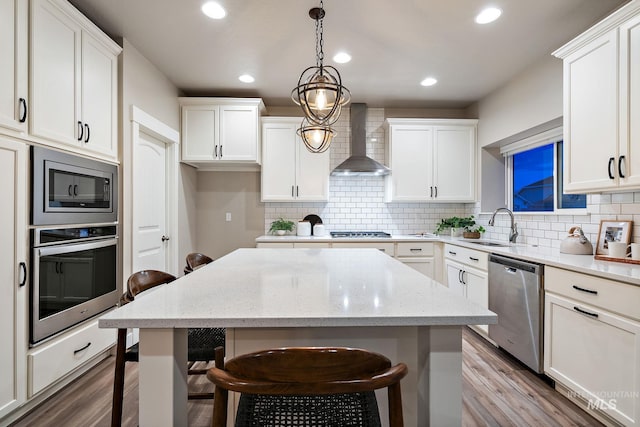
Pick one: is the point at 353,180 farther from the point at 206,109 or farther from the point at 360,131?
the point at 206,109

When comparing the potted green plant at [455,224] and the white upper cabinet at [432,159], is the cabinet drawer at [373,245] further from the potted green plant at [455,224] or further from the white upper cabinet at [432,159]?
the potted green plant at [455,224]

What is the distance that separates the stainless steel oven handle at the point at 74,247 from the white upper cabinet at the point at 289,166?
189 centimetres

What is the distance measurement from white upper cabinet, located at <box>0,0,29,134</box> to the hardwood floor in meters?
1.66

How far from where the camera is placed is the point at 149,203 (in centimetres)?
322

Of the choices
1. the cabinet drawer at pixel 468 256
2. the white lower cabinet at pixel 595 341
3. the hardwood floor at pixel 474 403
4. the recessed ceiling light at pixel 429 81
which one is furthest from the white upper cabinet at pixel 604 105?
the hardwood floor at pixel 474 403

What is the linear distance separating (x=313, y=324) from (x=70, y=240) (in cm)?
203

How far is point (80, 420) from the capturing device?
6.11 feet

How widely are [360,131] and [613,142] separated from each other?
2.66 meters

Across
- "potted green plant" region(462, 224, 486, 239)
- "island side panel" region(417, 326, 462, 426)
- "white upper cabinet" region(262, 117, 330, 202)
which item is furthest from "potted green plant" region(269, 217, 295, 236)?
"island side panel" region(417, 326, 462, 426)

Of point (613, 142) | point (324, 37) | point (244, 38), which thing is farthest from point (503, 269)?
point (244, 38)

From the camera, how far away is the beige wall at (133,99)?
8.84 ft

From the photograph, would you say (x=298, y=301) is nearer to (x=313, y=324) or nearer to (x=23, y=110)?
(x=313, y=324)

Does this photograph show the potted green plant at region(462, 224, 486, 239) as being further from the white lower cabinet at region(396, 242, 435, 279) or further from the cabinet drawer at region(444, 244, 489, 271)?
the white lower cabinet at region(396, 242, 435, 279)

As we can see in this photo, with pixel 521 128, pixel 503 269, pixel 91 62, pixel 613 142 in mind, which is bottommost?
pixel 503 269
